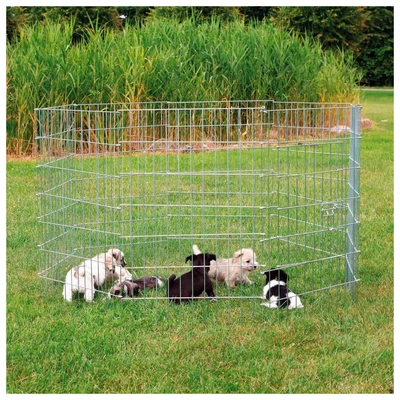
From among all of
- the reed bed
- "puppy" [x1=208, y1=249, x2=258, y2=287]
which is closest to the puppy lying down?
"puppy" [x1=208, y1=249, x2=258, y2=287]

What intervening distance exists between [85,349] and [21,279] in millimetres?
1351

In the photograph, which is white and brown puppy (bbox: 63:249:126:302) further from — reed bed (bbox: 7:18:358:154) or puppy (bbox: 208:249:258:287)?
reed bed (bbox: 7:18:358:154)

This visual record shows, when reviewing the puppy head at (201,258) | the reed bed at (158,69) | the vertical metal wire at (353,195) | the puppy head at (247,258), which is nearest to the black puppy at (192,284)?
the puppy head at (201,258)

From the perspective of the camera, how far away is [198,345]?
416 cm

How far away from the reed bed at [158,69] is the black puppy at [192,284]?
234 inches

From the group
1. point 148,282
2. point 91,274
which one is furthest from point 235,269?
point 91,274

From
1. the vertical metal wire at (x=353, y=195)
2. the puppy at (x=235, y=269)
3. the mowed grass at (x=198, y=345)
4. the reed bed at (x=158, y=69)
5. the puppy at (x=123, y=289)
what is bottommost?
the mowed grass at (x=198, y=345)

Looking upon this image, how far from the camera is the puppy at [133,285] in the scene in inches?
192

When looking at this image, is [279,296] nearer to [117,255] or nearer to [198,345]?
[198,345]

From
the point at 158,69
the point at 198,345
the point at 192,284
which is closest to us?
the point at 198,345

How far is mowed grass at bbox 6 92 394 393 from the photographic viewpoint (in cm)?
377

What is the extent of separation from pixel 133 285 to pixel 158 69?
6509mm

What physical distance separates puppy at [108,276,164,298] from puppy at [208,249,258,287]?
0.39m

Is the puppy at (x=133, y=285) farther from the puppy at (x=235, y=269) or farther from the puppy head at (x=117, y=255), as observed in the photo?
the puppy at (x=235, y=269)
